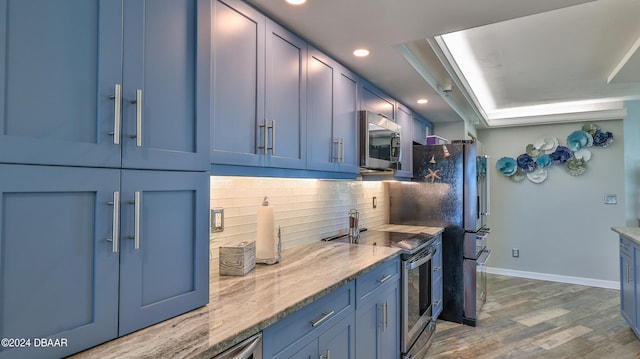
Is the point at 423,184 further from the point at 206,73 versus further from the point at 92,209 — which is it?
the point at 92,209

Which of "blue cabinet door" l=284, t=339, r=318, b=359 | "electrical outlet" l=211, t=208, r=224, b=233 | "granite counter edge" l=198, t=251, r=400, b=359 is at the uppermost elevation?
"electrical outlet" l=211, t=208, r=224, b=233

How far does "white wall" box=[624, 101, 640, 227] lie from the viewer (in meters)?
4.38

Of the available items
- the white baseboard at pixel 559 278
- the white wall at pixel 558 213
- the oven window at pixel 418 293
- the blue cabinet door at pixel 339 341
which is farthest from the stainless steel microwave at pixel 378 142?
the white baseboard at pixel 559 278

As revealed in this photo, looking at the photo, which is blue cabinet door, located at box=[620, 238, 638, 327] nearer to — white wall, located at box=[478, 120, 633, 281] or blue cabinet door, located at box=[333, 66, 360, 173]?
white wall, located at box=[478, 120, 633, 281]

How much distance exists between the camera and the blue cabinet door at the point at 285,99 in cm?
172

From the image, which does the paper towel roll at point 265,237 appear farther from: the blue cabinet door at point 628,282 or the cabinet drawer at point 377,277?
the blue cabinet door at point 628,282

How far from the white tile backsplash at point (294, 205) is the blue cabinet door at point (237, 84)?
0.32 meters

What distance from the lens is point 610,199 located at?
4672 millimetres

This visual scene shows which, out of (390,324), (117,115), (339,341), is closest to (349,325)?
(339,341)

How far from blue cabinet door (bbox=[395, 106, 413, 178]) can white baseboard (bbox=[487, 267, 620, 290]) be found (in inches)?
118

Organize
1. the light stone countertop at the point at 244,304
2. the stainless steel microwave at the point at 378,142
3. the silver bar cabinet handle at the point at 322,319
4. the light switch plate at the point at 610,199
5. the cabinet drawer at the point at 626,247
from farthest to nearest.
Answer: the light switch plate at the point at 610,199, the cabinet drawer at the point at 626,247, the stainless steel microwave at the point at 378,142, the silver bar cabinet handle at the point at 322,319, the light stone countertop at the point at 244,304

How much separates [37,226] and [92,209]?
4.5 inches

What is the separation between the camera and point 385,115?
10.1 ft

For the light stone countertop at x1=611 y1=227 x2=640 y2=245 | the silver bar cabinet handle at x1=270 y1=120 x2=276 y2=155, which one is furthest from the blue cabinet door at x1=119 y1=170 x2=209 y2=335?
the light stone countertop at x1=611 y1=227 x2=640 y2=245
